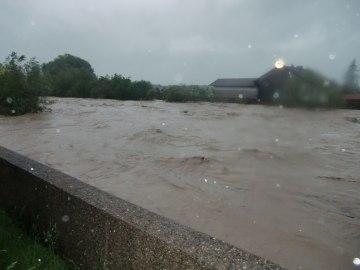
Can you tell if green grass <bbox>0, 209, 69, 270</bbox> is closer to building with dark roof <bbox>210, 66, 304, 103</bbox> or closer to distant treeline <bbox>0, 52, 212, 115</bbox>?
building with dark roof <bbox>210, 66, 304, 103</bbox>

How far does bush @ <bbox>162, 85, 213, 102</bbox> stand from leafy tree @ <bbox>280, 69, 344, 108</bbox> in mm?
22112

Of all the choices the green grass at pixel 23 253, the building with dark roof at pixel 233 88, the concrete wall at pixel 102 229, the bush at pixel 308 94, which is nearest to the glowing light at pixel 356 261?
the concrete wall at pixel 102 229

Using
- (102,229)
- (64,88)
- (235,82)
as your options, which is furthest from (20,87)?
(235,82)

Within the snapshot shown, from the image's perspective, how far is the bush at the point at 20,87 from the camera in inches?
713

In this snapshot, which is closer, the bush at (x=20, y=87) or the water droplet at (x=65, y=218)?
the water droplet at (x=65, y=218)

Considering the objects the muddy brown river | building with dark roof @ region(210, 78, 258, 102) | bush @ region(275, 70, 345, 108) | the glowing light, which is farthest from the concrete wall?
building with dark roof @ region(210, 78, 258, 102)

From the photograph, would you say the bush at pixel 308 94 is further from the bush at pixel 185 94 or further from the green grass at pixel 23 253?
the bush at pixel 185 94

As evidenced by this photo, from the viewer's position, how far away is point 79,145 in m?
10.2

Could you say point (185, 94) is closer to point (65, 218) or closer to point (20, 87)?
point (20, 87)

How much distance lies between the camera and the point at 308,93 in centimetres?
1339

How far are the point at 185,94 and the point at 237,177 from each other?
97.3 ft

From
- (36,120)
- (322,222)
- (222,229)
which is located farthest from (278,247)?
(36,120)

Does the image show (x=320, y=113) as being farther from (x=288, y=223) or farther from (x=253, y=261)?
(x=253, y=261)

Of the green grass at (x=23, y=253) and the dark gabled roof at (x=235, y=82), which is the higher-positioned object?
the dark gabled roof at (x=235, y=82)
